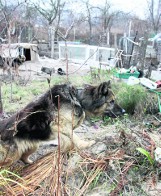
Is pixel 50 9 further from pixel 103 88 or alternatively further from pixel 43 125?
pixel 43 125

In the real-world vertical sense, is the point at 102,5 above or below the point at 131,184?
above

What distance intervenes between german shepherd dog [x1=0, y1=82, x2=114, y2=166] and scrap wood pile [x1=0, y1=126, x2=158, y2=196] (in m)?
0.24

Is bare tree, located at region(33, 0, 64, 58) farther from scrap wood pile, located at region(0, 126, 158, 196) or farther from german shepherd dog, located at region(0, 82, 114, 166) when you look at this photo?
scrap wood pile, located at region(0, 126, 158, 196)

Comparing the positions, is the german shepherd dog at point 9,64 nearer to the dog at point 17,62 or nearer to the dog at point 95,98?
the dog at point 17,62

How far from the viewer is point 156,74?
10.4 meters

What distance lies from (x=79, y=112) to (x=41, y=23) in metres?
22.6

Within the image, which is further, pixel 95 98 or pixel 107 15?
pixel 107 15

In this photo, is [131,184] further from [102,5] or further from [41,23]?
[102,5]

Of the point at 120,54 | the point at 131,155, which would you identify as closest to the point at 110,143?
the point at 131,155

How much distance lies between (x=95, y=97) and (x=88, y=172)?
1272 millimetres

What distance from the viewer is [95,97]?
13.1 feet

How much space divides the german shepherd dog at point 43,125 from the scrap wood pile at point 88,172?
0.80ft

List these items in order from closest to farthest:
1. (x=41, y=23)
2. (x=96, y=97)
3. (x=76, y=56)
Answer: (x=96, y=97)
(x=76, y=56)
(x=41, y=23)

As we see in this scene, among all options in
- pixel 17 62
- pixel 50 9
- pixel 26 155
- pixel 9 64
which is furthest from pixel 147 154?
pixel 50 9
